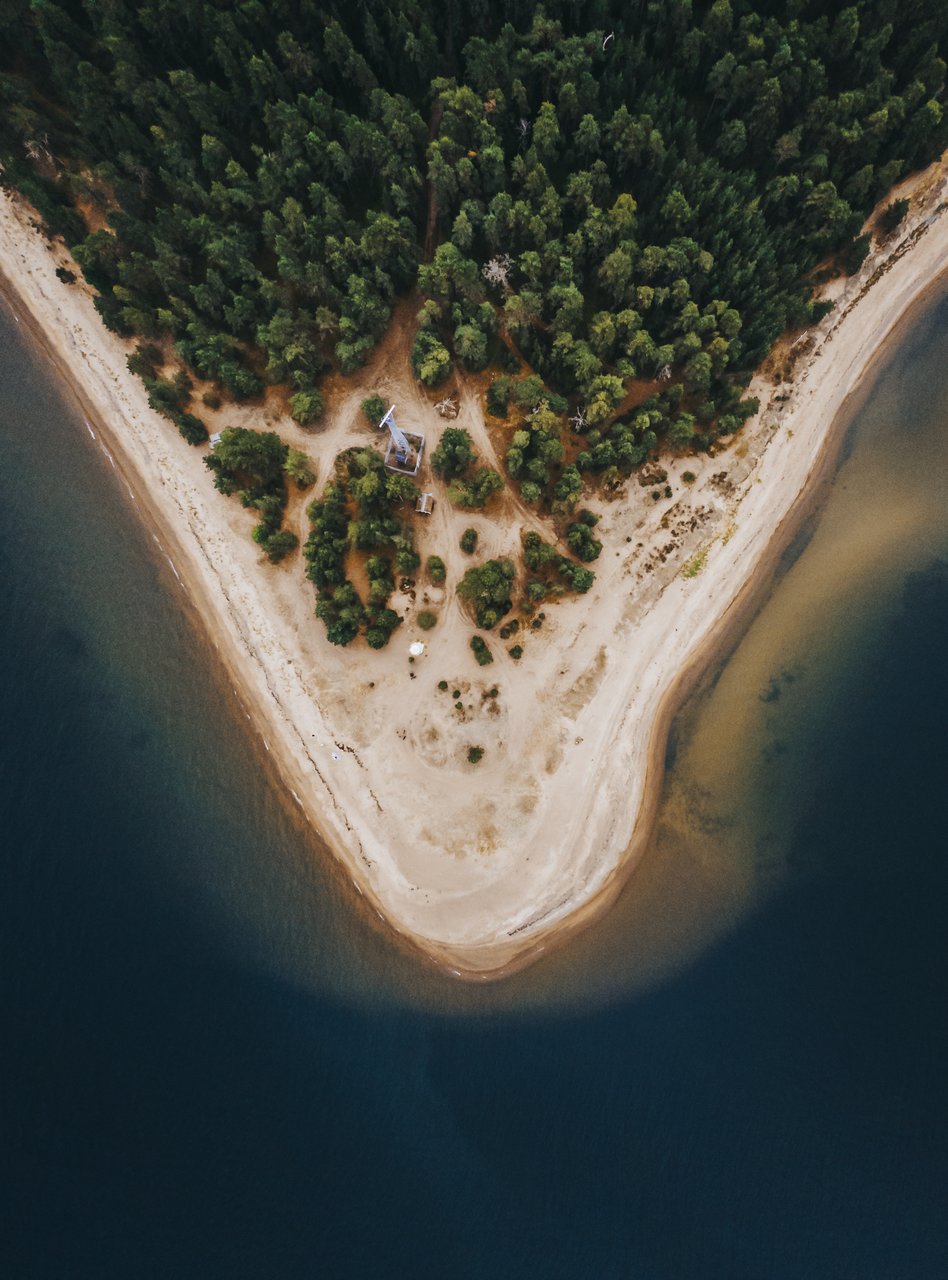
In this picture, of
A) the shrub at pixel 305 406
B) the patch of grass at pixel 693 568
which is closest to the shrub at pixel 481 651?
the patch of grass at pixel 693 568

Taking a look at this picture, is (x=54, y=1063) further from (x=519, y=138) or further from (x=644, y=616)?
(x=519, y=138)

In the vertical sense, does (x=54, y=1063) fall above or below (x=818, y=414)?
below

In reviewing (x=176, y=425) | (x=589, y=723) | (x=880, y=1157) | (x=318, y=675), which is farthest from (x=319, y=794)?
(x=880, y=1157)

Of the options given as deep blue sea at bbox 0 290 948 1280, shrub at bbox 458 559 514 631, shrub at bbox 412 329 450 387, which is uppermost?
shrub at bbox 412 329 450 387

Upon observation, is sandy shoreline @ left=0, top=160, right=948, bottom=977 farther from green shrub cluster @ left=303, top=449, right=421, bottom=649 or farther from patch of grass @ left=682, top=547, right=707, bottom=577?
green shrub cluster @ left=303, top=449, right=421, bottom=649

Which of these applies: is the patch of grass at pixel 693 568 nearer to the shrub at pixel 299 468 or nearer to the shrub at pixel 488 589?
the shrub at pixel 488 589

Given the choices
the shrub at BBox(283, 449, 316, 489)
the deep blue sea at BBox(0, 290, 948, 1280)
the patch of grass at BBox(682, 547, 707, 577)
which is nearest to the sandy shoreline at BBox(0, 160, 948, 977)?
the patch of grass at BBox(682, 547, 707, 577)
